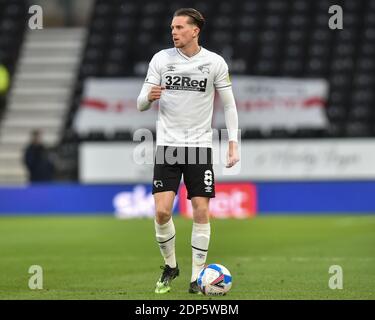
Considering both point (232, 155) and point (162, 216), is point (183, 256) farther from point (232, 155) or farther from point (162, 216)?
point (232, 155)

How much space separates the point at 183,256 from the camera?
12672 millimetres

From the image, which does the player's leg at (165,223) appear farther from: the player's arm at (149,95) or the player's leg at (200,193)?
the player's arm at (149,95)

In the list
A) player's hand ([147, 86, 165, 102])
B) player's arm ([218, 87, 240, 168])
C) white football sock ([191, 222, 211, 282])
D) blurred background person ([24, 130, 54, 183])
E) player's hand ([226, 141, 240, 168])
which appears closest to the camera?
player's hand ([147, 86, 165, 102])

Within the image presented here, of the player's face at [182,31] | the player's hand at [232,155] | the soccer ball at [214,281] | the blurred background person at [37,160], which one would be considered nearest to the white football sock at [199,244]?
the soccer ball at [214,281]

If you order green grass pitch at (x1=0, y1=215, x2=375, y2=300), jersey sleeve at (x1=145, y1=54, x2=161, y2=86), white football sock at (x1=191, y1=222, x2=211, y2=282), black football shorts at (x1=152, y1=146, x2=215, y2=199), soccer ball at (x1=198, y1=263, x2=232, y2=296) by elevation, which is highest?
jersey sleeve at (x1=145, y1=54, x2=161, y2=86)

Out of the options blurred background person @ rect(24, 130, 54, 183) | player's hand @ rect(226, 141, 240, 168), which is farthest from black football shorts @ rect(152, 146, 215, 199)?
blurred background person @ rect(24, 130, 54, 183)

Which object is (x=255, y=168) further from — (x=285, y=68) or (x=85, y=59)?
(x=85, y=59)

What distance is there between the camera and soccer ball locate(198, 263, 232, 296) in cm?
882

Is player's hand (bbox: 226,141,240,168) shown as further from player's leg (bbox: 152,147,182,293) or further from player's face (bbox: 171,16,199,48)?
player's face (bbox: 171,16,199,48)

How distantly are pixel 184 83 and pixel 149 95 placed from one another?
1.23 feet

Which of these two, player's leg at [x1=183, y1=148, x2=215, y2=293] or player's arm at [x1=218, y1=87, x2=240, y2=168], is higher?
player's arm at [x1=218, y1=87, x2=240, y2=168]

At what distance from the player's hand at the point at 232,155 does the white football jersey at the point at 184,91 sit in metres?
0.23

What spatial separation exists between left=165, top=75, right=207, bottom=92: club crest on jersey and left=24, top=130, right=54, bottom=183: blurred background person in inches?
528
